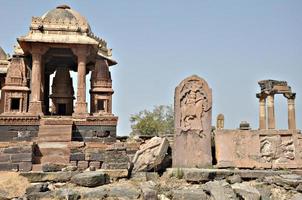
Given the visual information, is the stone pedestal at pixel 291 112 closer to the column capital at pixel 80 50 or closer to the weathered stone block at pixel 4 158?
the column capital at pixel 80 50

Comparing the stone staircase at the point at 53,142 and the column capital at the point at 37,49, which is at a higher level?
the column capital at the point at 37,49

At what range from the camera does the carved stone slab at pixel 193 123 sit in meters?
9.04

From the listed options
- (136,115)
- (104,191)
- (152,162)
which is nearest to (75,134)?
(152,162)

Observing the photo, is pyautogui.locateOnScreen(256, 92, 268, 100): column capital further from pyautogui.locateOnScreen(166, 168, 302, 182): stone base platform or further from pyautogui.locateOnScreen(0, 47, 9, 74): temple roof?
pyautogui.locateOnScreen(0, 47, 9, 74): temple roof

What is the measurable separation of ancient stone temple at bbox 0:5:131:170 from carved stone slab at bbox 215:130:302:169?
272 inches

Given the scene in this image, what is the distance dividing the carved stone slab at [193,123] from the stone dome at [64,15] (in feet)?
37.8

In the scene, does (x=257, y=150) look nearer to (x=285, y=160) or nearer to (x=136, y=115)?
(x=285, y=160)

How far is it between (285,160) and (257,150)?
0.77 metres

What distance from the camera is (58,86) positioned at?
2053 cm

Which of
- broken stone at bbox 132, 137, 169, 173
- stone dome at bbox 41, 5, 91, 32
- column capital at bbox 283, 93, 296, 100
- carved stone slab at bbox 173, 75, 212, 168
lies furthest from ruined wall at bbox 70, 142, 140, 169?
column capital at bbox 283, 93, 296, 100

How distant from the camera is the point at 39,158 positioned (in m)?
11.0

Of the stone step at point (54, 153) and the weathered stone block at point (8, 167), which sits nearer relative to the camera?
the weathered stone block at point (8, 167)

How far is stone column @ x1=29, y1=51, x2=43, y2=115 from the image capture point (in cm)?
1708

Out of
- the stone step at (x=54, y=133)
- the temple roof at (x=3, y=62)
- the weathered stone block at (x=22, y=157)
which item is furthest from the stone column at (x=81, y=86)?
the temple roof at (x=3, y=62)
